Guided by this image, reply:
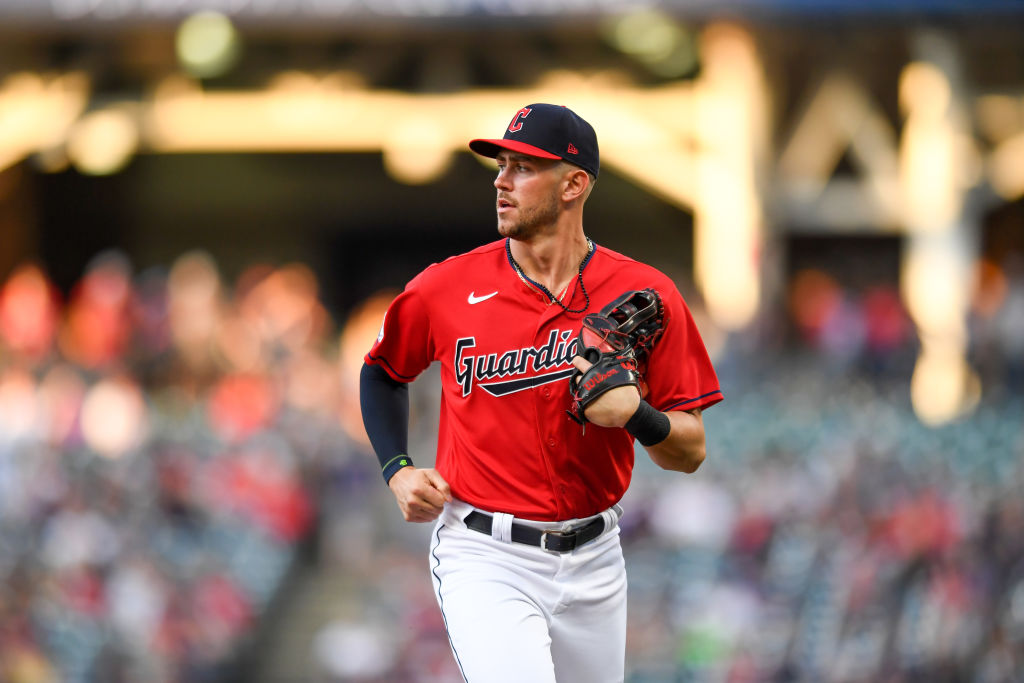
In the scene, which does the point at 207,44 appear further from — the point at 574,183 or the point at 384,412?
the point at 574,183

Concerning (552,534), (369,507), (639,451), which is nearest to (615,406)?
(552,534)

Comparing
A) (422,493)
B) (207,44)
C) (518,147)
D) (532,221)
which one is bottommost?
(422,493)

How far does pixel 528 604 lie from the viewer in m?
3.12

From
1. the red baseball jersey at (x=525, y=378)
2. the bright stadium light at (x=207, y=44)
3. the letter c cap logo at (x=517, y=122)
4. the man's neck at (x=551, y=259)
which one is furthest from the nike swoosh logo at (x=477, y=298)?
the bright stadium light at (x=207, y=44)

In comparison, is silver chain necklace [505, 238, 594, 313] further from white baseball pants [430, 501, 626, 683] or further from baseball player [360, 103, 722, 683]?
white baseball pants [430, 501, 626, 683]

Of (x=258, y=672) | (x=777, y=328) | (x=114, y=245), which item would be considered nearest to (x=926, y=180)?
(x=777, y=328)

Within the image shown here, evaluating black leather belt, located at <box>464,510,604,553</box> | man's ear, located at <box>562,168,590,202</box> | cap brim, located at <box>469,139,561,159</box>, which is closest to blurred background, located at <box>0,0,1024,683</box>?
black leather belt, located at <box>464,510,604,553</box>

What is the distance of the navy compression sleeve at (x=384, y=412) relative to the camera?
3375mm

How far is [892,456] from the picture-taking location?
8.42 metres

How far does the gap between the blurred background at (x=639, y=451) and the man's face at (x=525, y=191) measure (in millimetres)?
5164

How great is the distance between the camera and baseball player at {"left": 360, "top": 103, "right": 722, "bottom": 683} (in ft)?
10.2

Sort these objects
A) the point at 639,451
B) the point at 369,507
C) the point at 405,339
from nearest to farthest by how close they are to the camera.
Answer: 1. the point at 405,339
2. the point at 639,451
3. the point at 369,507

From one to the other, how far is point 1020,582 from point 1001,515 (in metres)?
0.50

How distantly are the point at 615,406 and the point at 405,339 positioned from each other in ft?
2.27
